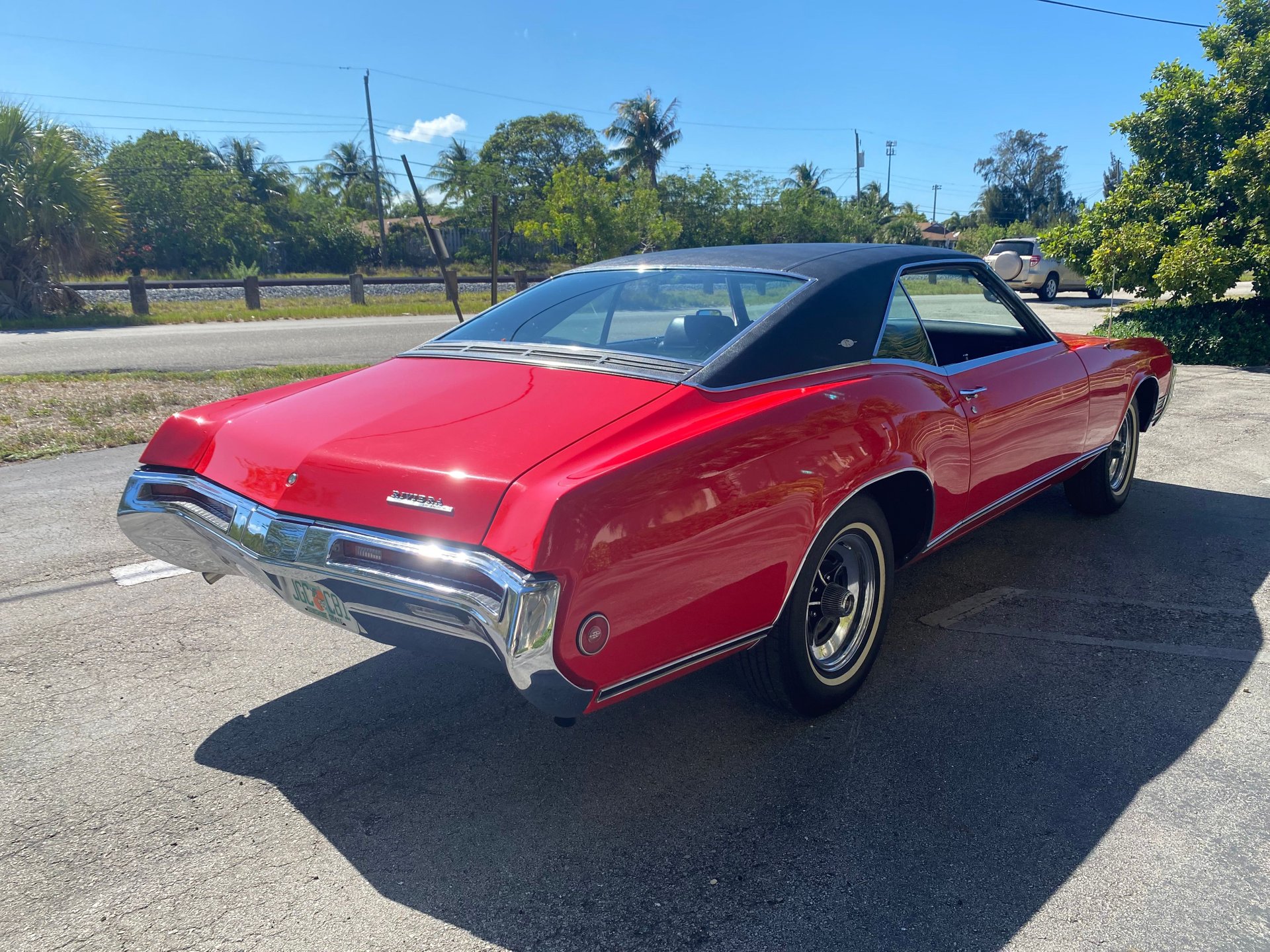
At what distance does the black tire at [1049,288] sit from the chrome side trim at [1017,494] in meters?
22.7

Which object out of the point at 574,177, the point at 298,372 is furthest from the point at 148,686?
the point at 574,177

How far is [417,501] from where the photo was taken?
7.72 ft

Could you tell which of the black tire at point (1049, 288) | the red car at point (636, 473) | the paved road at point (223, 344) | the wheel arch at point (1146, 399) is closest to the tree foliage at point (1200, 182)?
the paved road at point (223, 344)

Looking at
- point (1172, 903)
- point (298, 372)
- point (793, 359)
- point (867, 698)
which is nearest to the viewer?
point (1172, 903)

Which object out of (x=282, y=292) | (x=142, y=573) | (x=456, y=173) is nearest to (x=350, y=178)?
(x=456, y=173)

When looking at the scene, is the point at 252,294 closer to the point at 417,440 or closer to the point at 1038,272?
the point at 1038,272

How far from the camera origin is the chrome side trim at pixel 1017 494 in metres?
3.57

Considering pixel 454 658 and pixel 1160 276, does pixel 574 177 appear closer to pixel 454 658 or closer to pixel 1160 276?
pixel 1160 276

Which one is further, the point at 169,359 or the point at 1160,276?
the point at 169,359

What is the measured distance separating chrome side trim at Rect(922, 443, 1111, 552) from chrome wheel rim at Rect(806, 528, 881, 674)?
385mm

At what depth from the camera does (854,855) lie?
241cm

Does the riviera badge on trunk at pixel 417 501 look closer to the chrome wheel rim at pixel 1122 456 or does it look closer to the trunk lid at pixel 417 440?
the trunk lid at pixel 417 440

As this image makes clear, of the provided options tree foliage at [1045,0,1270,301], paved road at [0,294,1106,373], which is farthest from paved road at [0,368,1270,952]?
paved road at [0,294,1106,373]

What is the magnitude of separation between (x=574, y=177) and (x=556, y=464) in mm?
32637
